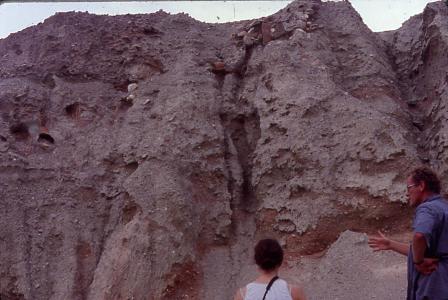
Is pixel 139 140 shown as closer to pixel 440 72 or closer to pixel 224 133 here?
pixel 224 133

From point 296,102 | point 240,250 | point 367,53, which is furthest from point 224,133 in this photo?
point 367,53

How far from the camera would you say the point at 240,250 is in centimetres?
1101

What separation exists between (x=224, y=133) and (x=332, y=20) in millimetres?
4238

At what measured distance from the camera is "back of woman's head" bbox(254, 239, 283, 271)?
186 inches

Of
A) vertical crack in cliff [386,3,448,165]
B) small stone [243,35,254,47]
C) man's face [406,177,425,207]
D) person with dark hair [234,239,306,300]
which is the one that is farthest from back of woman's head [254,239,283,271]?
small stone [243,35,254,47]

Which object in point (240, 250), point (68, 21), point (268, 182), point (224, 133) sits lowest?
point (240, 250)

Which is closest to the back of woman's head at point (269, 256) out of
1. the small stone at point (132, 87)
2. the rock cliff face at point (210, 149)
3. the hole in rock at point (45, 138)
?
the rock cliff face at point (210, 149)

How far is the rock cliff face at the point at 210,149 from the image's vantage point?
10.2m

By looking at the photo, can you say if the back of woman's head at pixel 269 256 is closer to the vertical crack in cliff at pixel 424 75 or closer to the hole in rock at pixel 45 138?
the vertical crack in cliff at pixel 424 75

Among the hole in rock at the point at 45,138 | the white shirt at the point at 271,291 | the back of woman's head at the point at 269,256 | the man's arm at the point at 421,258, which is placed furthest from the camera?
the hole in rock at the point at 45,138

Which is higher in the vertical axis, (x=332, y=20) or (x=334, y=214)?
(x=332, y=20)

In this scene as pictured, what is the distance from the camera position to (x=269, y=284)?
4680 millimetres

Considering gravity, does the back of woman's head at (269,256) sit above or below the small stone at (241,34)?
below

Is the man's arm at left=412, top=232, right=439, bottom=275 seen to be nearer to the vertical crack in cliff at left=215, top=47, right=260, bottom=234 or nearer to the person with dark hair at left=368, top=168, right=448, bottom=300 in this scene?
the person with dark hair at left=368, top=168, right=448, bottom=300
